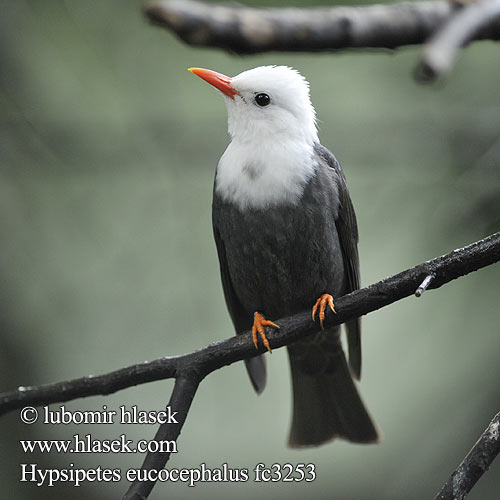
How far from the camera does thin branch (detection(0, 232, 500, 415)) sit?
2.20 meters

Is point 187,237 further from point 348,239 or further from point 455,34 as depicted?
point 455,34

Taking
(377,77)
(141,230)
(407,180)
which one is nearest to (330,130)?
(407,180)

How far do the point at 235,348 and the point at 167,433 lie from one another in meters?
0.42

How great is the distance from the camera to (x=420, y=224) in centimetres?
444

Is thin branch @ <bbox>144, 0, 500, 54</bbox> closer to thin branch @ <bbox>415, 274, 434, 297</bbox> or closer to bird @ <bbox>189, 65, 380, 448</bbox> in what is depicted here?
bird @ <bbox>189, 65, 380, 448</bbox>

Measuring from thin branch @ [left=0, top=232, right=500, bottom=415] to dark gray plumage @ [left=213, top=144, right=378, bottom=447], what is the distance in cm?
51

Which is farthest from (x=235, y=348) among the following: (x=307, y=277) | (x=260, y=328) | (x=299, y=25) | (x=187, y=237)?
(x=187, y=237)

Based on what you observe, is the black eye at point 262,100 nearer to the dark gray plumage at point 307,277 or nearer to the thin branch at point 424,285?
the dark gray plumage at point 307,277

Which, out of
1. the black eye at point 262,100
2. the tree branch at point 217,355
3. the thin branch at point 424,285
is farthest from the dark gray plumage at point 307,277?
the thin branch at point 424,285

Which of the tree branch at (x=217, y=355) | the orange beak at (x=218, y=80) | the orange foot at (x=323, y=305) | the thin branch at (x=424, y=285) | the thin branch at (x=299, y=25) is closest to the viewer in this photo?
the thin branch at (x=424, y=285)

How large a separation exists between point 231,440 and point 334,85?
265 centimetres

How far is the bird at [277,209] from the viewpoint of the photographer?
10.3 ft

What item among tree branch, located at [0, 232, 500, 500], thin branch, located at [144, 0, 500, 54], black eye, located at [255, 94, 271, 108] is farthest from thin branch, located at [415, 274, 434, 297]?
black eye, located at [255, 94, 271, 108]

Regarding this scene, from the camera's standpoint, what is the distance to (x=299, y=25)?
2.58m
